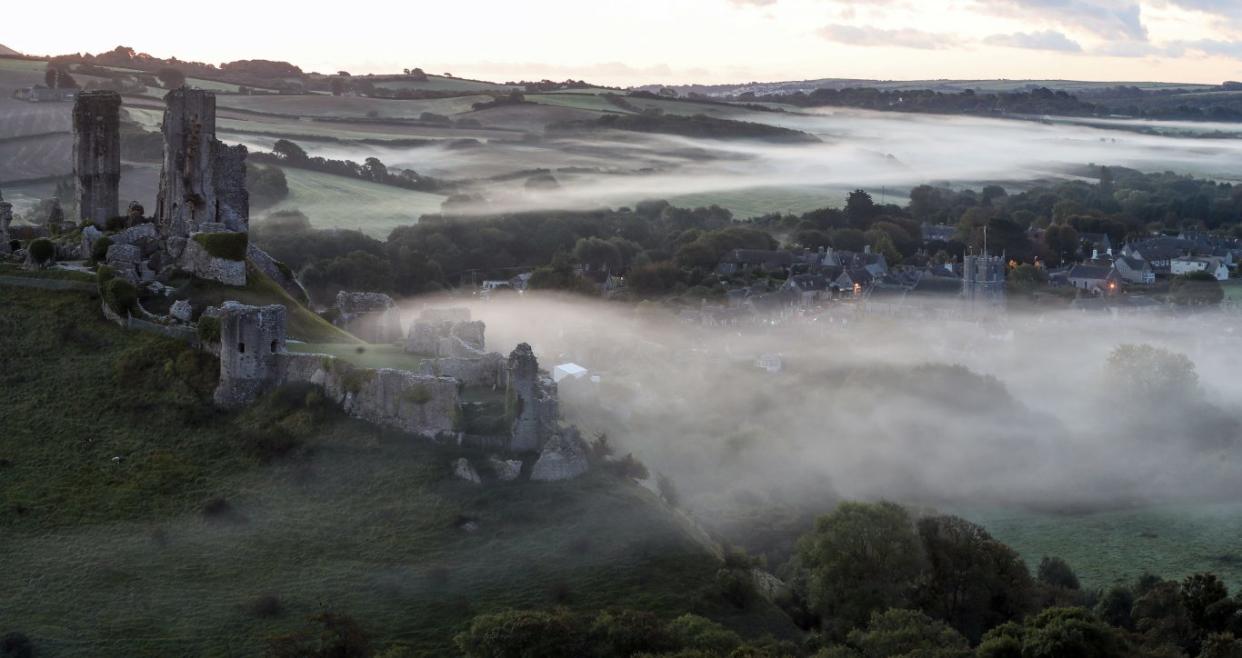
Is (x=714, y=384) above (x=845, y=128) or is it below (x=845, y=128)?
below

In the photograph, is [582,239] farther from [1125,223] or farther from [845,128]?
[845,128]

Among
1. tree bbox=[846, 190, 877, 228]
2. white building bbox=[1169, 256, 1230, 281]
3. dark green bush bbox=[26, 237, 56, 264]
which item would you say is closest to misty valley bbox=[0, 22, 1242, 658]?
dark green bush bbox=[26, 237, 56, 264]

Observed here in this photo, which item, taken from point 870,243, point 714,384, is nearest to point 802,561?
point 714,384

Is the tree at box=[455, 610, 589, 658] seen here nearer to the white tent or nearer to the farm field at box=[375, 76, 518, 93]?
the white tent

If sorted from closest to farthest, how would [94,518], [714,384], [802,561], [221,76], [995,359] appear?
[94,518]
[802,561]
[714,384]
[995,359]
[221,76]

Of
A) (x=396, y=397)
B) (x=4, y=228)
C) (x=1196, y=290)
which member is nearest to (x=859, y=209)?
(x=1196, y=290)

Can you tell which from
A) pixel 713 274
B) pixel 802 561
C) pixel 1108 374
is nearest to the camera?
pixel 802 561

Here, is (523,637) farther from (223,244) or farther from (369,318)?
(369,318)
